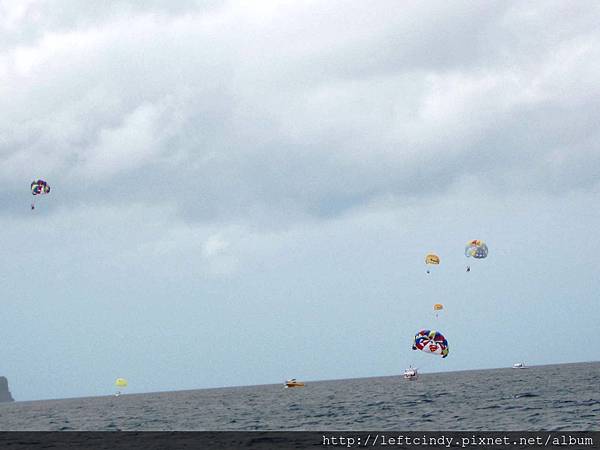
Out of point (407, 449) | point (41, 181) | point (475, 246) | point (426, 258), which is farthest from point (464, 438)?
point (41, 181)

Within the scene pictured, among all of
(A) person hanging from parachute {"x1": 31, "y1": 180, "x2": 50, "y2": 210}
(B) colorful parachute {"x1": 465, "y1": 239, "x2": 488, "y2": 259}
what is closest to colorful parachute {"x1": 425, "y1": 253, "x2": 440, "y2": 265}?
(B) colorful parachute {"x1": 465, "y1": 239, "x2": 488, "y2": 259}

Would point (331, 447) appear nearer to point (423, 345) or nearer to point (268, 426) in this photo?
point (268, 426)

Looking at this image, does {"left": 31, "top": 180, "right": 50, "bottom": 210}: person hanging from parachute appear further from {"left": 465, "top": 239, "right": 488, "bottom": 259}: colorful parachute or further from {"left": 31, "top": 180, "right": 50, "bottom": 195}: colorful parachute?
{"left": 465, "top": 239, "right": 488, "bottom": 259}: colorful parachute

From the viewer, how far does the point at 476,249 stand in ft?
278

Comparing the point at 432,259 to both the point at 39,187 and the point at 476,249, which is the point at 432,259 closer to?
the point at 476,249

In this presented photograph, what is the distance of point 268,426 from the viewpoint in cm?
5856

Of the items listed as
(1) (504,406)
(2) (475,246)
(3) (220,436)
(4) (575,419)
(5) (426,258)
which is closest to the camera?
(3) (220,436)

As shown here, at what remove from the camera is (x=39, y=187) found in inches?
3356

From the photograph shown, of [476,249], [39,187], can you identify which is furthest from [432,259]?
[39,187]

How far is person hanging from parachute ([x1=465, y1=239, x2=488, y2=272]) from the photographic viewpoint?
82725 mm

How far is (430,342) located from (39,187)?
48.5 m

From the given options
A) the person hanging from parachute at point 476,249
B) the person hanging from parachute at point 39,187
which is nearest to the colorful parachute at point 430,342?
the person hanging from parachute at point 476,249

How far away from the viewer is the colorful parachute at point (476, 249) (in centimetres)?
8278

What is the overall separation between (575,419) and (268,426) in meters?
23.4
